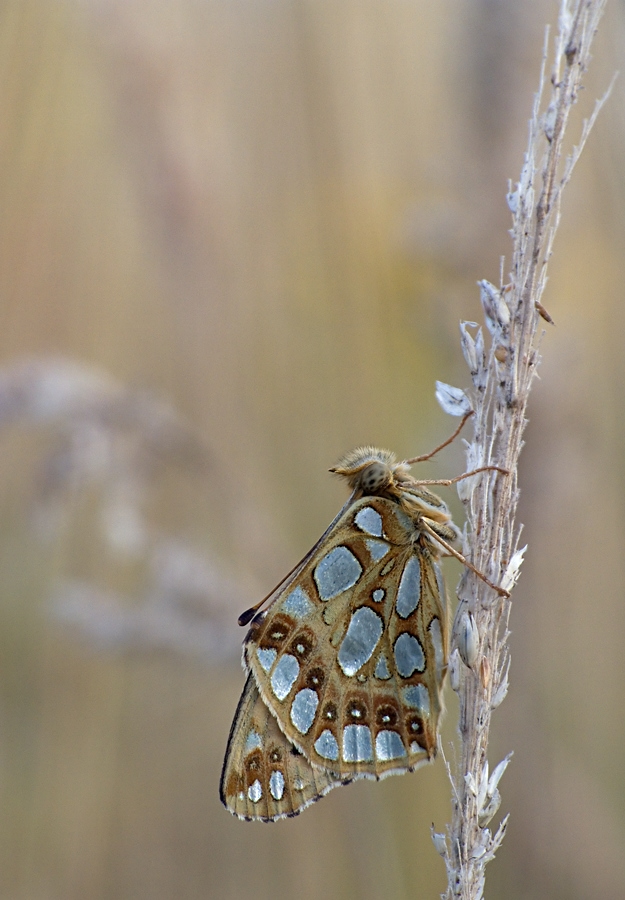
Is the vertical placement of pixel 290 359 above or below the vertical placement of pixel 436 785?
above

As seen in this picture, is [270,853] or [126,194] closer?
[270,853]

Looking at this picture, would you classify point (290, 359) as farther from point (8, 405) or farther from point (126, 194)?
point (8, 405)

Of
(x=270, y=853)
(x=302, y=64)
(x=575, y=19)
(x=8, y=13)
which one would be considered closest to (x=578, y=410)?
Result: (x=575, y=19)

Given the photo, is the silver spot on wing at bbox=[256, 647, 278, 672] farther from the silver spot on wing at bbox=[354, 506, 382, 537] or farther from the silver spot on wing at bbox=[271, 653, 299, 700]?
the silver spot on wing at bbox=[354, 506, 382, 537]

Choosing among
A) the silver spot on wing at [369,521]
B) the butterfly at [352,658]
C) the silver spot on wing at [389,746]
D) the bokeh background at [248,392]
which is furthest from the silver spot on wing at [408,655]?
the bokeh background at [248,392]

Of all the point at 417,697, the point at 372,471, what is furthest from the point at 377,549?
the point at 417,697

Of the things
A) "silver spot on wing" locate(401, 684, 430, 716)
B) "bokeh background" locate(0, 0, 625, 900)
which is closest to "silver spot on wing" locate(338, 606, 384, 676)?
"silver spot on wing" locate(401, 684, 430, 716)
